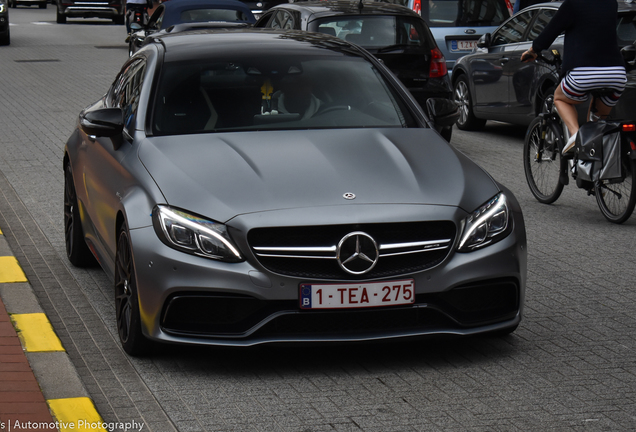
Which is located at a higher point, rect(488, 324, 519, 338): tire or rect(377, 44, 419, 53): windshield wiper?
rect(377, 44, 419, 53): windshield wiper

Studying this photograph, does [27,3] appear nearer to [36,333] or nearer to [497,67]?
[497,67]

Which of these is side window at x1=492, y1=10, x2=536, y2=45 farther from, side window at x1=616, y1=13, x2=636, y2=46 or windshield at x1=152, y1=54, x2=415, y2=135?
windshield at x1=152, y1=54, x2=415, y2=135

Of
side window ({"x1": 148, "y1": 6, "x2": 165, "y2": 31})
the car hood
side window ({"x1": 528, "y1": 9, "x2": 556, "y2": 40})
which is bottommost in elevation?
side window ({"x1": 148, "y1": 6, "x2": 165, "y2": 31})

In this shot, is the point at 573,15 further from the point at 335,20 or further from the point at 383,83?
the point at 335,20

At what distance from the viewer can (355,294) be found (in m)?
4.70

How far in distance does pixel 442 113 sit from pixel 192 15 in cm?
1268

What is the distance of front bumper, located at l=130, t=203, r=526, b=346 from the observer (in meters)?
4.68

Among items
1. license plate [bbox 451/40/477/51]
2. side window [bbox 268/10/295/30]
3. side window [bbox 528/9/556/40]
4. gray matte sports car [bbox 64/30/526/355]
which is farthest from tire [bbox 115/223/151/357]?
license plate [bbox 451/40/477/51]

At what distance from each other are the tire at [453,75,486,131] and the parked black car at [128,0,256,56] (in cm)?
505

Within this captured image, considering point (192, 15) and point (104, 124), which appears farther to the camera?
point (192, 15)

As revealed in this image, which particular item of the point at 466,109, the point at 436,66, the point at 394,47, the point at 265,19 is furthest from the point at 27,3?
the point at 436,66

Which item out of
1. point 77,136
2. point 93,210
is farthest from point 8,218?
point 93,210

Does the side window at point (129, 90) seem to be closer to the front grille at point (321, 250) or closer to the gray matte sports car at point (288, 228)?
the gray matte sports car at point (288, 228)

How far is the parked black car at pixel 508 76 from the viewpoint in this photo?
12258mm
